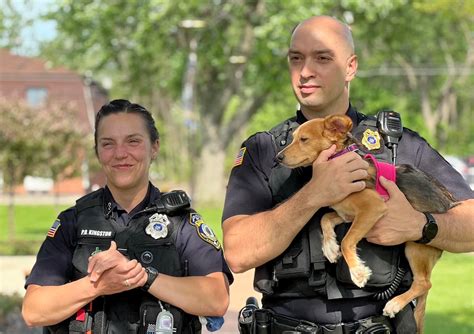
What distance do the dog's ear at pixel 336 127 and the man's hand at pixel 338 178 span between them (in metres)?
0.16

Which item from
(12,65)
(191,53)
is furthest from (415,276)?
(12,65)

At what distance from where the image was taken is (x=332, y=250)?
11.6 feet

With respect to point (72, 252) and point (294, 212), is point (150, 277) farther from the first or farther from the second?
point (294, 212)

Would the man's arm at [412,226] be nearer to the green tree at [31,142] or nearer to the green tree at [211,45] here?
the green tree at [31,142]

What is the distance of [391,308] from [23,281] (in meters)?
11.6

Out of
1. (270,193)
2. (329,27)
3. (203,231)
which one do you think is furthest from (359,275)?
(329,27)

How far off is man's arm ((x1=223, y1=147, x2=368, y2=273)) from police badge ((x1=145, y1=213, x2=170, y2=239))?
415mm

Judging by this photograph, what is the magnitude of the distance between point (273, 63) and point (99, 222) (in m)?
28.7

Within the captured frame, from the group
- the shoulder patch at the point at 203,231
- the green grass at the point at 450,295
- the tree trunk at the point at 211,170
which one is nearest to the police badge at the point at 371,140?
the shoulder patch at the point at 203,231

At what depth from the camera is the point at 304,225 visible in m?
3.51

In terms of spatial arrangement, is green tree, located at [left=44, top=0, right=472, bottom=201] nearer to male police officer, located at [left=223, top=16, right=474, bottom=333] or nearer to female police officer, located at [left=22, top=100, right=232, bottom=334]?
male police officer, located at [left=223, top=16, right=474, bottom=333]

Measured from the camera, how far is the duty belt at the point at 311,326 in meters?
3.54

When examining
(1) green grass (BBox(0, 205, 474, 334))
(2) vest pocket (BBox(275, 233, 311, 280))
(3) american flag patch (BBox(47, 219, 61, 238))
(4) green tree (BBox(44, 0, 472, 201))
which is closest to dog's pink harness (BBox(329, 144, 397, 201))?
(2) vest pocket (BBox(275, 233, 311, 280))

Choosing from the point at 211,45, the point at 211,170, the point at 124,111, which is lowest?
the point at 124,111
